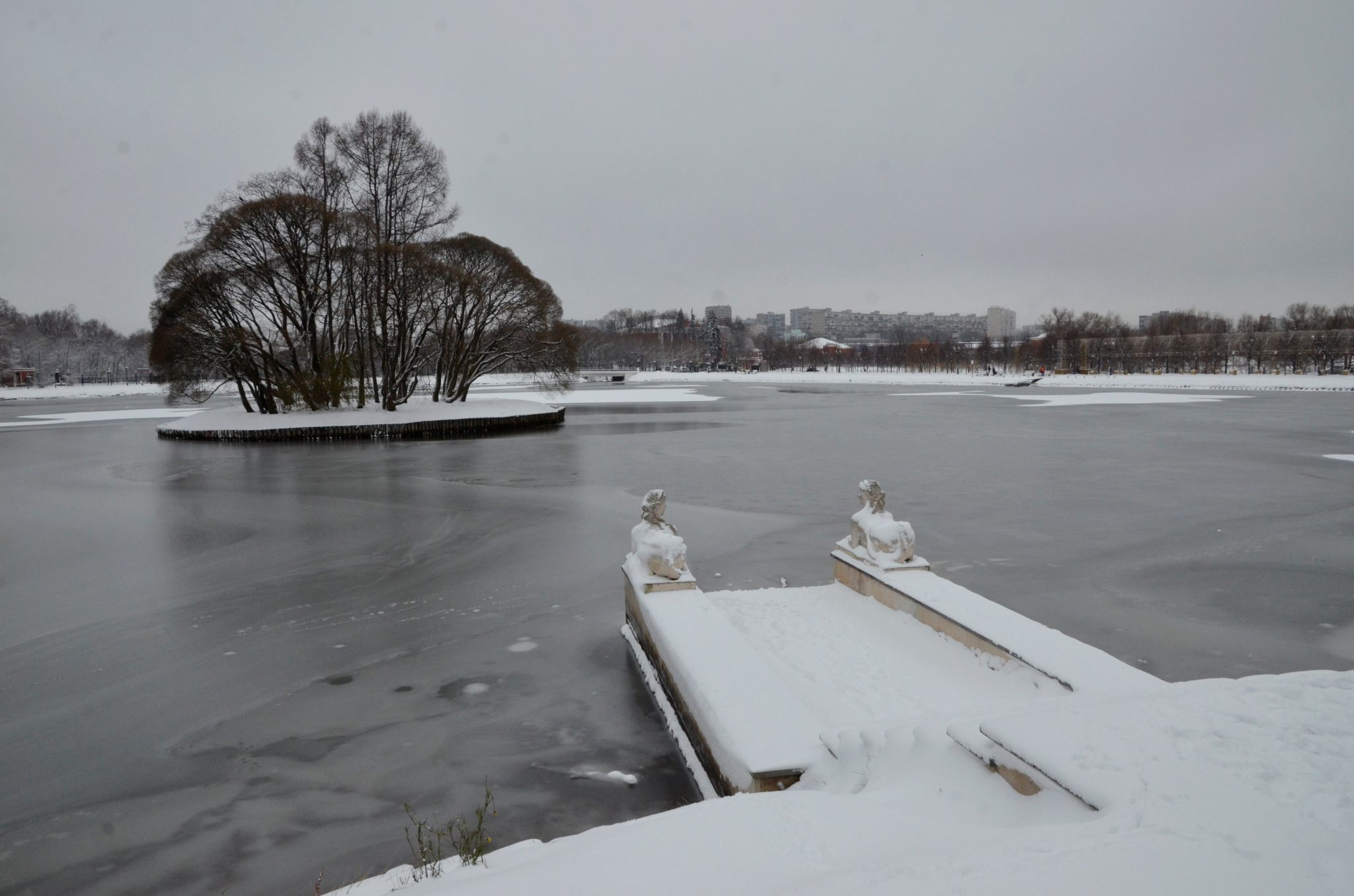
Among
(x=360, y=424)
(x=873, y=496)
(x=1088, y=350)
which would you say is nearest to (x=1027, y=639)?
(x=873, y=496)

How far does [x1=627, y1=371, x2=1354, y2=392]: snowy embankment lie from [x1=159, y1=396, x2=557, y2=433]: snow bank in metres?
53.1

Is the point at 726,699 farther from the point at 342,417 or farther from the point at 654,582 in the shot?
the point at 342,417

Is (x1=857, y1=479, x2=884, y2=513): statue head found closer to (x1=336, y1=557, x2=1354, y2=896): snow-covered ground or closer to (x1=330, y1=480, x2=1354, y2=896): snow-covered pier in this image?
(x1=330, y1=480, x2=1354, y2=896): snow-covered pier

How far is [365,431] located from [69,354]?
357ft

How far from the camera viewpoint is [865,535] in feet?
28.2

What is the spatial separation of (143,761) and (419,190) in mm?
38151

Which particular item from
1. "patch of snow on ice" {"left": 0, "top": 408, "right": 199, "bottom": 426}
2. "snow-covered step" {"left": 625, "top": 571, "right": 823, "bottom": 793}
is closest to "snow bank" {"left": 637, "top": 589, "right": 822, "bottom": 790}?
"snow-covered step" {"left": 625, "top": 571, "right": 823, "bottom": 793}

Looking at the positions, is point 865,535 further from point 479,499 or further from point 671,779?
point 479,499

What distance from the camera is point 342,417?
33.6m

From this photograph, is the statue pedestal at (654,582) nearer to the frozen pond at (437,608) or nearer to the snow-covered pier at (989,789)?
the frozen pond at (437,608)

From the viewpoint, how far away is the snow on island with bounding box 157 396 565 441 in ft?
99.9

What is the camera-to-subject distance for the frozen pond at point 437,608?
16.0ft

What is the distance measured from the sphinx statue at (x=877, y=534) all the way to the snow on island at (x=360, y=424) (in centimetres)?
2547

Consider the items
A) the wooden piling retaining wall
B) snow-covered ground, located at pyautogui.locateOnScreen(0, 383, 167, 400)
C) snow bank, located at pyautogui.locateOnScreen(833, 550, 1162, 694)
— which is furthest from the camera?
snow-covered ground, located at pyautogui.locateOnScreen(0, 383, 167, 400)
